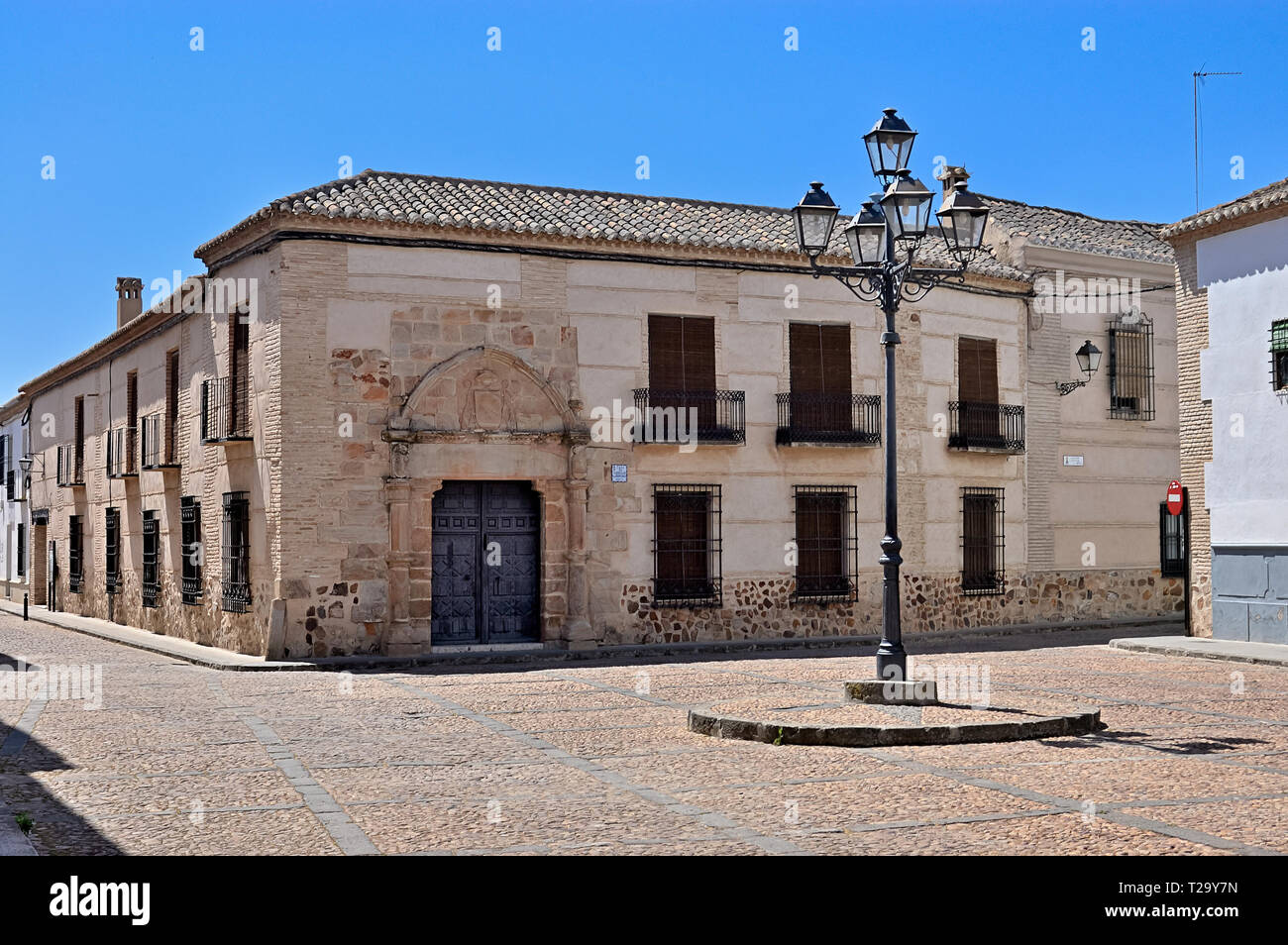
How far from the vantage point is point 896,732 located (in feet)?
29.7

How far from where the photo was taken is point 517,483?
18047 mm

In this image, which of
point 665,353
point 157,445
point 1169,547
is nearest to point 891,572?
point 665,353

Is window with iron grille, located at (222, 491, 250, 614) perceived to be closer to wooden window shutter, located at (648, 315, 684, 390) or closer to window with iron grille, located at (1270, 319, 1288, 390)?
wooden window shutter, located at (648, 315, 684, 390)

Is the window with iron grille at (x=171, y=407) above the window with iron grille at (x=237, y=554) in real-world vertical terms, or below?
above

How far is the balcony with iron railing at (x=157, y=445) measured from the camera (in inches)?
855

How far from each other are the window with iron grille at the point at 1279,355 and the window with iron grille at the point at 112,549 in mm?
19645

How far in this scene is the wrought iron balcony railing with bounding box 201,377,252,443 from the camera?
18.0 metres

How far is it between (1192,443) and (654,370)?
7.39 metres

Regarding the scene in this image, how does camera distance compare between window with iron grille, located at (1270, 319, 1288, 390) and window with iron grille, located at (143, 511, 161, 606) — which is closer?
window with iron grille, located at (1270, 319, 1288, 390)

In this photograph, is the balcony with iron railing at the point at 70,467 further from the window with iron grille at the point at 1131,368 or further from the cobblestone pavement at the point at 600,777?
the window with iron grille at the point at 1131,368

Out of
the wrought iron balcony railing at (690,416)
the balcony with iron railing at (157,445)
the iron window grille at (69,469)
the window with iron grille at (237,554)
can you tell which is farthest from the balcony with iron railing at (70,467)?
the wrought iron balcony railing at (690,416)

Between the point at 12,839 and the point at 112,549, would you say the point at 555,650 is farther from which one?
the point at 112,549

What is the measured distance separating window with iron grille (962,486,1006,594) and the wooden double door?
7140 millimetres

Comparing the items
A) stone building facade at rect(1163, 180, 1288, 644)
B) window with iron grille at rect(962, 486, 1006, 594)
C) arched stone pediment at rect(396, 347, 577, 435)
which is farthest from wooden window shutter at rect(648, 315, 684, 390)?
stone building facade at rect(1163, 180, 1288, 644)
